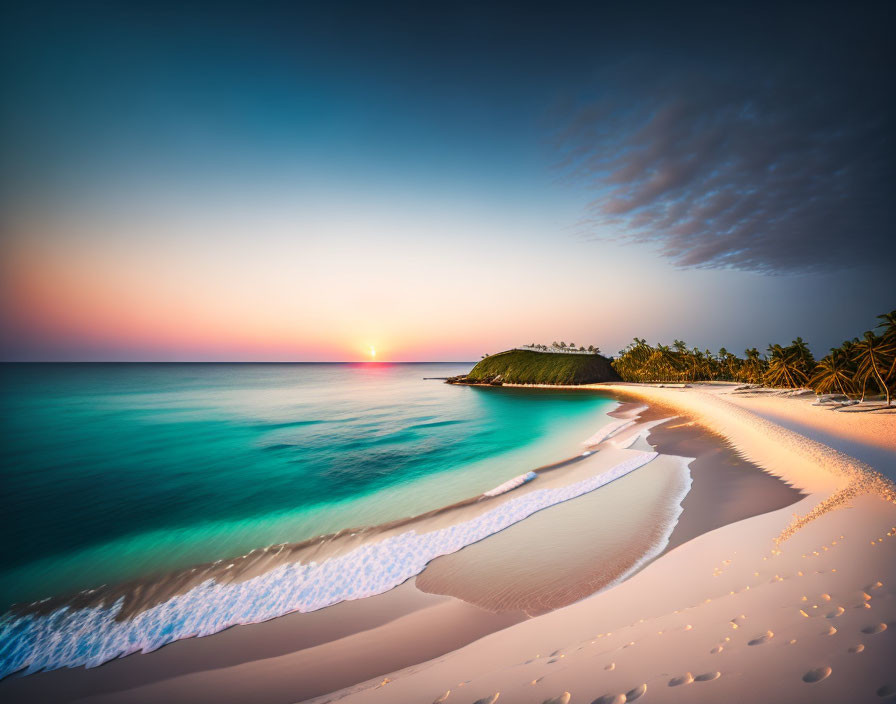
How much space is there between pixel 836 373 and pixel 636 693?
170ft

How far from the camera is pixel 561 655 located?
4.70 metres

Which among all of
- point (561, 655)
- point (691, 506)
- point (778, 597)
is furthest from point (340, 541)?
point (691, 506)

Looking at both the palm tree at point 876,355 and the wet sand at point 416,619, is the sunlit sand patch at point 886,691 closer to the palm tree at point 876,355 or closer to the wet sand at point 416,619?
the wet sand at point 416,619

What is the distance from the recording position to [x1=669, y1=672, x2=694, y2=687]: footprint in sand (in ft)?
11.8

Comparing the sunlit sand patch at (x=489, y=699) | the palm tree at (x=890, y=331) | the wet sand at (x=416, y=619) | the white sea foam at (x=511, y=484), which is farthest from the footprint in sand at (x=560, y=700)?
the palm tree at (x=890, y=331)

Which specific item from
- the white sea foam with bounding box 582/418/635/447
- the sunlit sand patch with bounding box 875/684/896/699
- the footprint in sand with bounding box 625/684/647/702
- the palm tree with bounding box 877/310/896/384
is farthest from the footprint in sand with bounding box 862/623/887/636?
the palm tree with bounding box 877/310/896/384

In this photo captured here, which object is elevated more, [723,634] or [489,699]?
[723,634]

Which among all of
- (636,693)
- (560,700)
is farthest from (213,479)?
(636,693)

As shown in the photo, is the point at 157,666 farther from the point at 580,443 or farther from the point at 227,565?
the point at 580,443

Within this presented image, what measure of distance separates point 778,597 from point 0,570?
63.9ft

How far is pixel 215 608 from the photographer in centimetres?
728

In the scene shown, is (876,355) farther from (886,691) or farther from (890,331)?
(886,691)

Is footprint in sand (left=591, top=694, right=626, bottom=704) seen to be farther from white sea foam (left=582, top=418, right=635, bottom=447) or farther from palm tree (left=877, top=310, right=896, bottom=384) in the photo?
palm tree (left=877, top=310, right=896, bottom=384)

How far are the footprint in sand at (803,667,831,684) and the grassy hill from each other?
82713 millimetres
